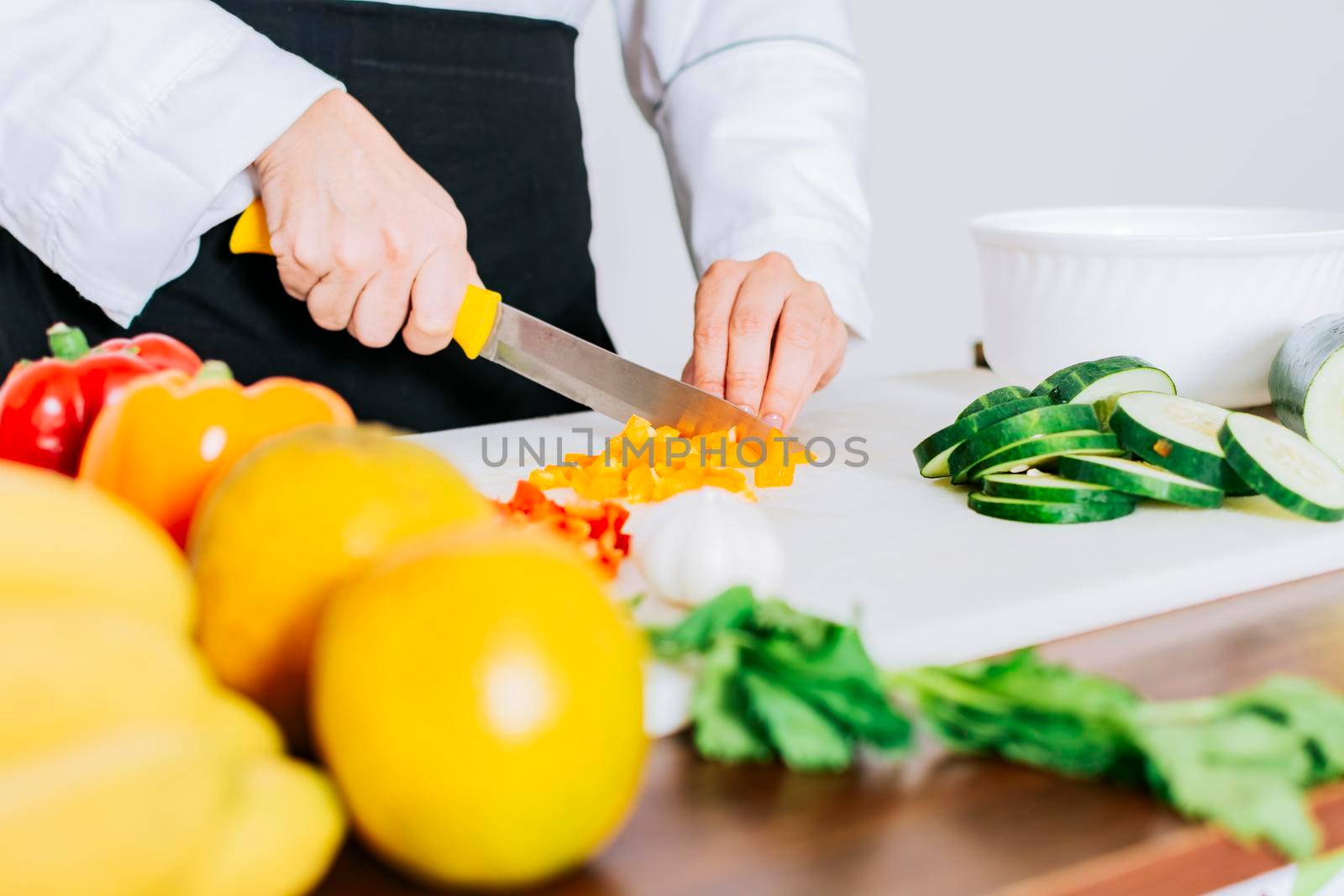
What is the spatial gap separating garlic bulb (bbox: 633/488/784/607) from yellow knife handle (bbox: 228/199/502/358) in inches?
21.9

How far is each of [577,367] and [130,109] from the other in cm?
56

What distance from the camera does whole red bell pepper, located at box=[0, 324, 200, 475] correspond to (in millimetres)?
893

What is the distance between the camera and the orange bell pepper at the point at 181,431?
758 millimetres

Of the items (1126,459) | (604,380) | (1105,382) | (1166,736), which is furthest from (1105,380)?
(1166,736)

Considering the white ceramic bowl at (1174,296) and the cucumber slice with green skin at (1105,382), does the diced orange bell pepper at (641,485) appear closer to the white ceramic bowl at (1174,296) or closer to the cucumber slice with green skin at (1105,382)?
the cucumber slice with green skin at (1105,382)

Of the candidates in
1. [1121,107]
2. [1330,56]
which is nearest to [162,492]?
[1121,107]

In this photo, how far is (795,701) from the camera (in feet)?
1.96

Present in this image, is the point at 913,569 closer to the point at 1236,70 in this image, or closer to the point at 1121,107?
A: the point at 1121,107

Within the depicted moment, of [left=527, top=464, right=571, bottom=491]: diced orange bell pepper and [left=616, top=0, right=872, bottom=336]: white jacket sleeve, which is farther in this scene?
[left=616, top=0, right=872, bottom=336]: white jacket sleeve

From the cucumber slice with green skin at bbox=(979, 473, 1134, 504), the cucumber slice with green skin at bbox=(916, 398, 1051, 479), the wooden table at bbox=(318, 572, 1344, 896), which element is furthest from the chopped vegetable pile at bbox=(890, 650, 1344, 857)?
the cucumber slice with green skin at bbox=(916, 398, 1051, 479)

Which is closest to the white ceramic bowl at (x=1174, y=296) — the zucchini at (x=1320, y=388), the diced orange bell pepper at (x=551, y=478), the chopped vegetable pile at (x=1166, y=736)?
the zucchini at (x=1320, y=388)

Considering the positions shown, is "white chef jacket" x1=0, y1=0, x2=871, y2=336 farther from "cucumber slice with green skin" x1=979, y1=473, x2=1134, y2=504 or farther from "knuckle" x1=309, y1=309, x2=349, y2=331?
"cucumber slice with green skin" x1=979, y1=473, x2=1134, y2=504

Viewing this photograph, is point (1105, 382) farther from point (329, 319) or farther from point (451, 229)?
point (329, 319)

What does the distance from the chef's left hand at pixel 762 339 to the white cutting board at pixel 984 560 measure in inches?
7.8
